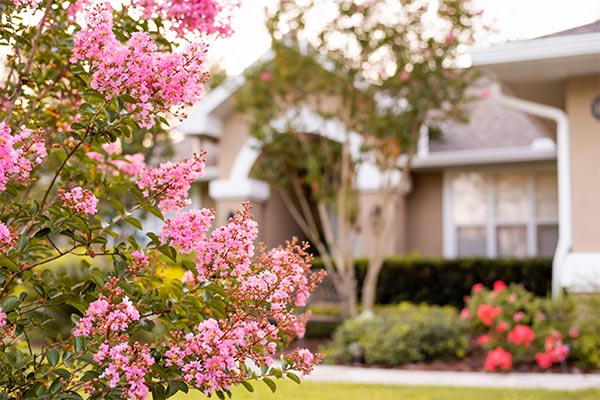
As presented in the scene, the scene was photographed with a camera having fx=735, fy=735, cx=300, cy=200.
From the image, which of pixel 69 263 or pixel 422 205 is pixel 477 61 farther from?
pixel 422 205

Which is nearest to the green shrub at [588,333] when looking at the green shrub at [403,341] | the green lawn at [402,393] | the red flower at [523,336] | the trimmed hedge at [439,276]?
the red flower at [523,336]

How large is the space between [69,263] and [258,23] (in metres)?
4.61

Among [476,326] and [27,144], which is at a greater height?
[27,144]

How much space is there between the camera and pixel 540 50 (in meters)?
8.32

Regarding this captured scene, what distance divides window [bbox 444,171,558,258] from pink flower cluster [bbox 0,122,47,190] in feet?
45.6

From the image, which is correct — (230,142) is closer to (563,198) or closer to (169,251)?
(563,198)

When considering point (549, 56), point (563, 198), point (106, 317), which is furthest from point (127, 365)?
point (563, 198)

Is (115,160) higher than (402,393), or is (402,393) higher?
(115,160)

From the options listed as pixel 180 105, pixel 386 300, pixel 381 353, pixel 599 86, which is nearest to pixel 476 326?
pixel 381 353

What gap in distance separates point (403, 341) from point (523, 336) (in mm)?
1591

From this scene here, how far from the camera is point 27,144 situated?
2309 millimetres

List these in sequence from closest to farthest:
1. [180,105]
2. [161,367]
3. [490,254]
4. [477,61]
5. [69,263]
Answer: [161,367], [180,105], [477,61], [69,263], [490,254]

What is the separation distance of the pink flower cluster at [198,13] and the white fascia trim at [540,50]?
617 cm

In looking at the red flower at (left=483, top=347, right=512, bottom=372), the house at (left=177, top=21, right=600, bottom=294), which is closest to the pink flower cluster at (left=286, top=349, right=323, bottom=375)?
the red flower at (left=483, top=347, right=512, bottom=372)
